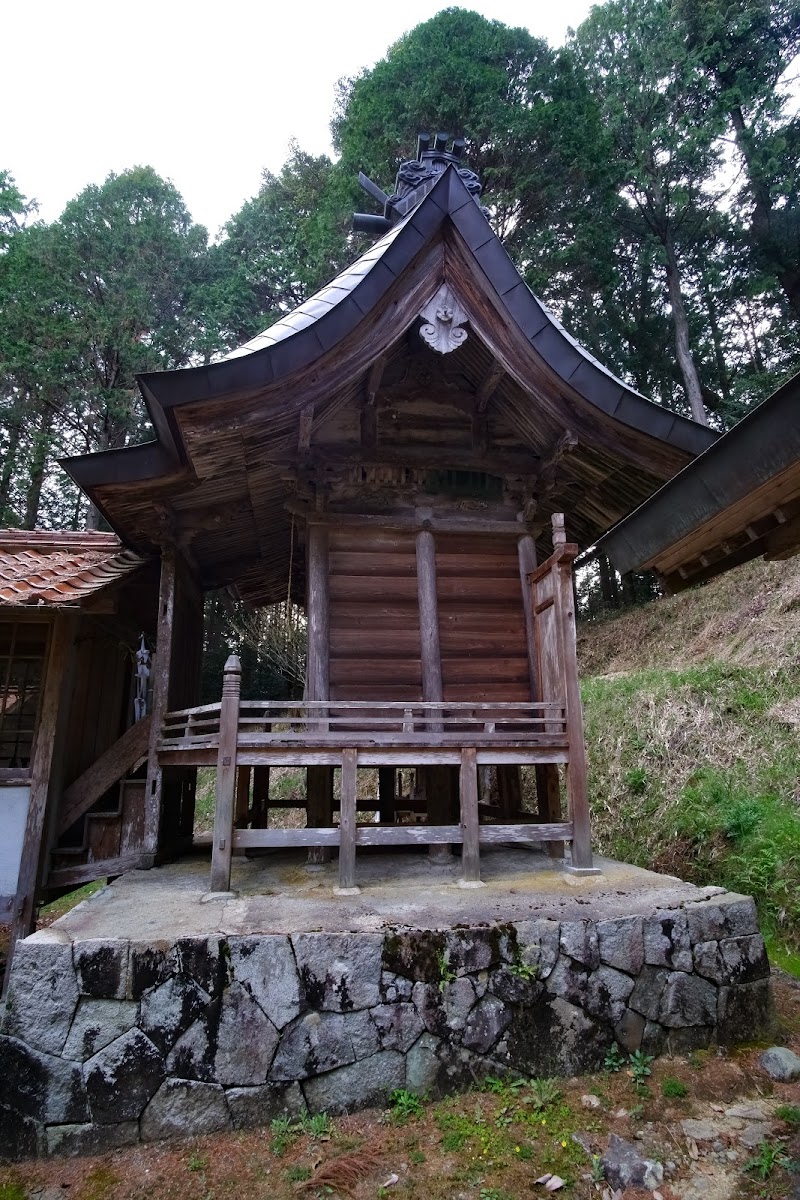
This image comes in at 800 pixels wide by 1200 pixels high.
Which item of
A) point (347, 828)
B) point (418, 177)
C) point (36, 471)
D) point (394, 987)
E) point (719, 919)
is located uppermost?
point (36, 471)

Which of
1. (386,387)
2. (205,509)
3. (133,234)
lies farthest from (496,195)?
(205,509)

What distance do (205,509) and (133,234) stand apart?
18527 millimetres

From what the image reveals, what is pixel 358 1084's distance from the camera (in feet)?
11.8

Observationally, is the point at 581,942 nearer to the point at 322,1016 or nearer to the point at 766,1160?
the point at 766,1160

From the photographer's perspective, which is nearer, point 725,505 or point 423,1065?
point 725,505

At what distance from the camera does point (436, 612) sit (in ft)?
21.5

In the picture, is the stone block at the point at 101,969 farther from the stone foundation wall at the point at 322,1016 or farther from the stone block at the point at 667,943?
the stone block at the point at 667,943

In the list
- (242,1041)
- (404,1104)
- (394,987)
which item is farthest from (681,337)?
(242,1041)

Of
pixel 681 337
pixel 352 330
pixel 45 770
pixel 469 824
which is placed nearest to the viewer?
pixel 469 824

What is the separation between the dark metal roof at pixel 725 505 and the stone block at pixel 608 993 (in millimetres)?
2375

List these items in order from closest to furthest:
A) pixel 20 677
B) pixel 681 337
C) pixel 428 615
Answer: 1. pixel 428 615
2. pixel 20 677
3. pixel 681 337

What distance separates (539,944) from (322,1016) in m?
1.32

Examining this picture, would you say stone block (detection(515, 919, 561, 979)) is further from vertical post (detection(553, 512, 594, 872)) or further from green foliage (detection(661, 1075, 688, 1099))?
vertical post (detection(553, 512, 594, 872))

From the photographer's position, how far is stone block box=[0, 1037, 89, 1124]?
3346mm
